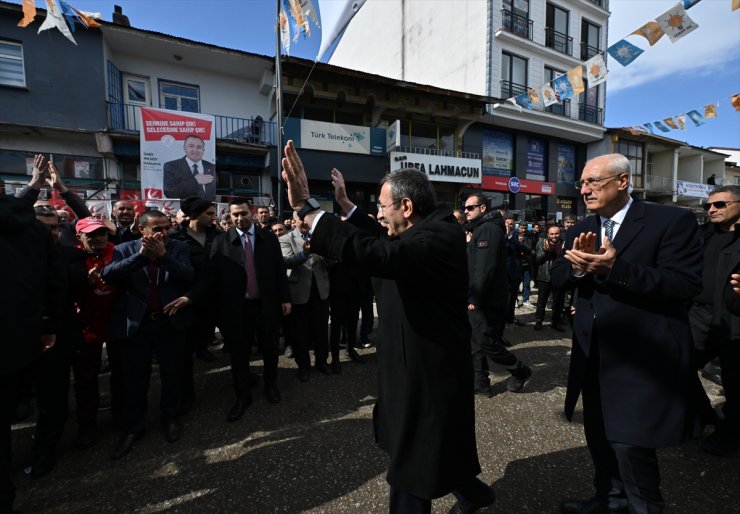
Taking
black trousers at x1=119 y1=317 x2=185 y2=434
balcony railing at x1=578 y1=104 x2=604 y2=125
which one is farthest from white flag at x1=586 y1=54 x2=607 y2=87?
balcony railing at x1=578 y1=104 x2=604 y2=125

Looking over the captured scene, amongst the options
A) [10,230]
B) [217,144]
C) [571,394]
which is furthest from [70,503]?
[217,144]

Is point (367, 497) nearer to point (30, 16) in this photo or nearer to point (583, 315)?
point (583, 315)

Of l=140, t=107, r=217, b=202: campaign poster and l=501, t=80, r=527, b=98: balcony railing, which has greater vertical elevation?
l=501, t=80, r=527, b=98: balcony railing

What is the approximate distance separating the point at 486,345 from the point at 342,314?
192 cm

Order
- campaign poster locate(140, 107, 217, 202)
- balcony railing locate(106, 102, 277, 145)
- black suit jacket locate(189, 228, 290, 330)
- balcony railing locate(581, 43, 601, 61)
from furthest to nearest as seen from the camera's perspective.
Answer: balcony railing locate(581, 43, 601, 61) < balcony railing locate(106, 102, 277, 145) < campaign poster locate(140, 107, 217, 202) < black suit jacket locate(189, 228, 290, 330)

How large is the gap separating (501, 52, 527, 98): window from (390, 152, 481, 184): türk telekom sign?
4.80 meters

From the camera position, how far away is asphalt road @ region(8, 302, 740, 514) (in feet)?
7.51

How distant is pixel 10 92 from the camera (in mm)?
9500

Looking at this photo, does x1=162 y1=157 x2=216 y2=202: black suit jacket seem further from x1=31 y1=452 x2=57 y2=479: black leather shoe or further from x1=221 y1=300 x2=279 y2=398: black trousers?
x1=31 y1=452 x2=57 y2=479: black leather shoe

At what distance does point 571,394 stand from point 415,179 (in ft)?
5.49

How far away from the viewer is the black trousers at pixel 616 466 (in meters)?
1.77

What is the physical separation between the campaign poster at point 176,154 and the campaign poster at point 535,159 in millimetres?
15316

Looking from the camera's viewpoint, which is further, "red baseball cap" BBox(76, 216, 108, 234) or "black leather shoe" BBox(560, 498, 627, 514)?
"red baseball cap" BBox(76, 216, 108, 234)

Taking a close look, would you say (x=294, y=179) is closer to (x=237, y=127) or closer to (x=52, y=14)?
(x=52, y=14)
